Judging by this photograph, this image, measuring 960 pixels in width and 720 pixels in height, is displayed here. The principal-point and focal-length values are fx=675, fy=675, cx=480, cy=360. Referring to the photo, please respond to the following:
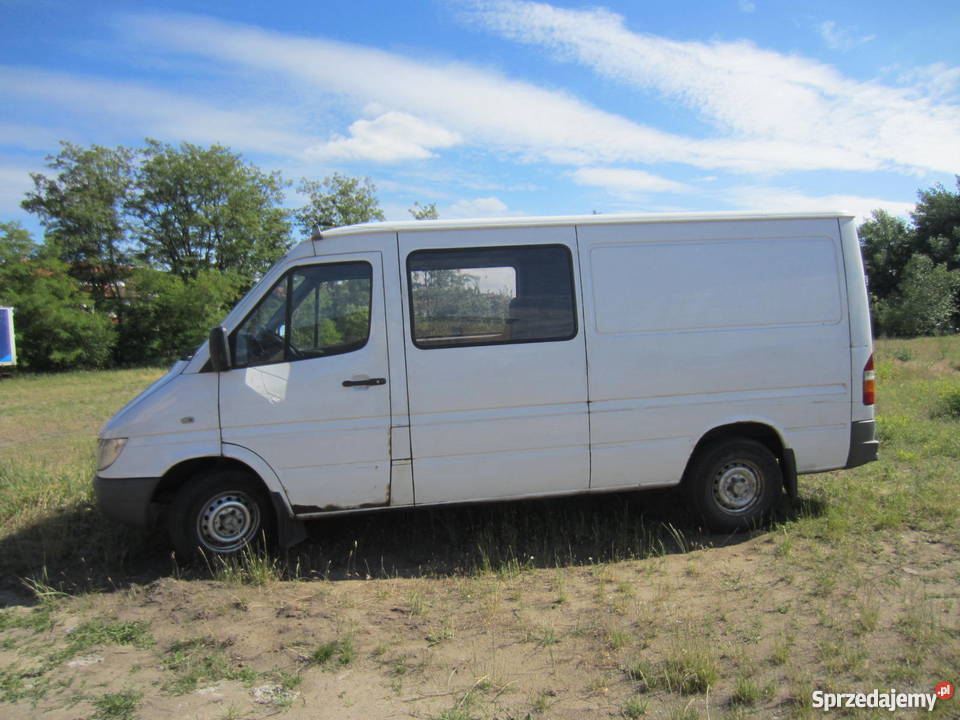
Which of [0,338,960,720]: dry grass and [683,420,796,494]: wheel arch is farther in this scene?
[683,420,796,494]: wheel arch

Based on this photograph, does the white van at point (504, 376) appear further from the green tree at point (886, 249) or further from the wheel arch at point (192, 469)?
the green tree at point (886, 249)

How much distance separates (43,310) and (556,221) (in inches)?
1167

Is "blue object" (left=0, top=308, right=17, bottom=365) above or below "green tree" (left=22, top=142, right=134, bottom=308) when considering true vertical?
below

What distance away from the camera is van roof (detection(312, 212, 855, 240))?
16.8 ft

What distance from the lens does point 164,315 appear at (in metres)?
34.2

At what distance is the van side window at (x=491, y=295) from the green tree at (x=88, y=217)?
3471 centimetres

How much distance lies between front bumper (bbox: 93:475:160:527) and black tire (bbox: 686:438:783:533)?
4201mm

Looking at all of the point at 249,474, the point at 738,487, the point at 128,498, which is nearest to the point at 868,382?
the point at 738,487

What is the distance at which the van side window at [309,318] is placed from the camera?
198 inches

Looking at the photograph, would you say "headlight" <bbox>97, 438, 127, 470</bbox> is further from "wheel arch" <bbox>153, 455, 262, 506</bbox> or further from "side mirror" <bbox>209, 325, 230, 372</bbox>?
"side mirror" <bbox>209, 325, 230, 372</bbox>

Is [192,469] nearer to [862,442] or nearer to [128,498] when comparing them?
[128,498]

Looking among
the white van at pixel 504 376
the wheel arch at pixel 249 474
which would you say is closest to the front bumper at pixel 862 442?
the white van at pixel 504 376

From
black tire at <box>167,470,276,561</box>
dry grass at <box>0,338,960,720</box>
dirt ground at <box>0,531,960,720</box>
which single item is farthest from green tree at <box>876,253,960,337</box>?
black tire at <box>167,470,276,561</box>

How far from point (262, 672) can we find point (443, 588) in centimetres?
142
